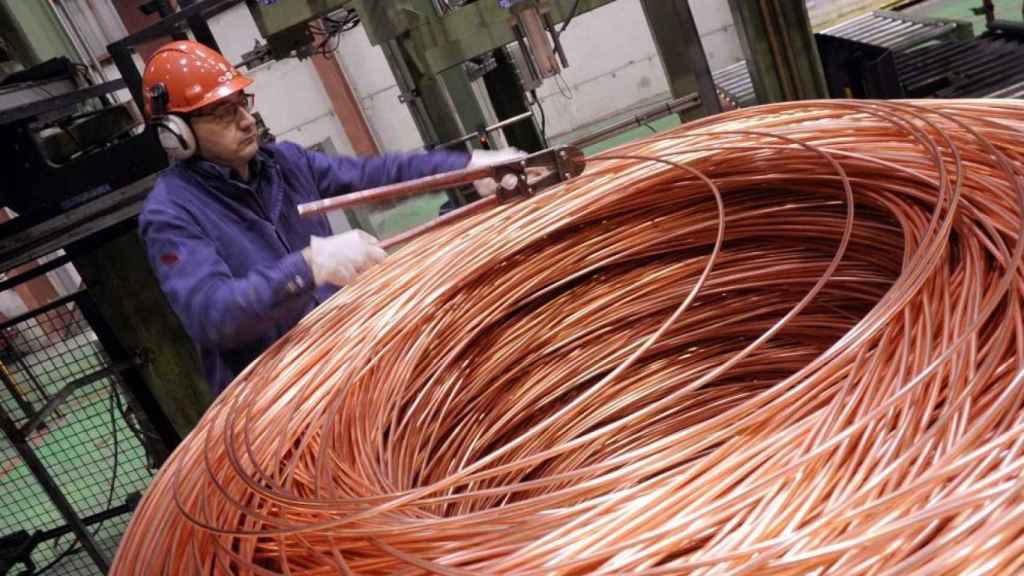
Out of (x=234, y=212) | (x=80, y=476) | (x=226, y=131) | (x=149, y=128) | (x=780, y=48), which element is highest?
(x=149, y=128)

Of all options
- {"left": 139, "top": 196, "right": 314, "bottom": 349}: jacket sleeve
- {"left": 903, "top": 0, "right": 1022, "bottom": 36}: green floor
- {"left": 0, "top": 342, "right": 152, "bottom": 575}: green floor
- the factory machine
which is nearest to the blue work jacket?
{"left": 139, "top": 196, "right": 314, "bottom": 349}: jacket sleeve

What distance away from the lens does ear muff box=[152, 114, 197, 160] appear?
1.87m

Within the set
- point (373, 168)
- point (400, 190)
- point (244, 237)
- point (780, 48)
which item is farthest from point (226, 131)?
point (780, 48)

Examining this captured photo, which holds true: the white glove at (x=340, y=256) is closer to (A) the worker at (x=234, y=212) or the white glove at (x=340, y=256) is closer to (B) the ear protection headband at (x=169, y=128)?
(A) the worker at (x=234, y=212)

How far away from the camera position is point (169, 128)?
186cm

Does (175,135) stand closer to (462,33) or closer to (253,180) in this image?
(253,180)

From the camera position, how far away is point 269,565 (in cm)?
101

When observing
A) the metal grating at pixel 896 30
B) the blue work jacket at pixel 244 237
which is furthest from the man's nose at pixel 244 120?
the metal grating at pixel 896 30

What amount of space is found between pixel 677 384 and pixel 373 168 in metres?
1.16

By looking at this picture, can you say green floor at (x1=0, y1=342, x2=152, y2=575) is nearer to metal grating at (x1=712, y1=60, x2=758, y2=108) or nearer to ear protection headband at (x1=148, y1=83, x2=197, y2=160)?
ear protection headband at (x1=148, y1=83, x2=197, y2=160)

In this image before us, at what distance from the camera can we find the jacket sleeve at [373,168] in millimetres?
2164

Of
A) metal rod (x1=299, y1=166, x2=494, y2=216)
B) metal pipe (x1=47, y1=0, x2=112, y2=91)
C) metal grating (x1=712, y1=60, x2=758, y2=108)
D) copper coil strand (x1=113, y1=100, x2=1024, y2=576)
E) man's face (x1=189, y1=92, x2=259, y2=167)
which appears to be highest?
metal pipe (x1=47, y1=0, x2=112, y2=91)

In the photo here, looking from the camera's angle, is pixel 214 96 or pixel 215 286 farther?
pixel 214 96

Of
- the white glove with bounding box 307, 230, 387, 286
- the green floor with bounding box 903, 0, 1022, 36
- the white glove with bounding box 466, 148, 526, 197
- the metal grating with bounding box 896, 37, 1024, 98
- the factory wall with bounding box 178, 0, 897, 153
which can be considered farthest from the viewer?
the factory wall with bounding box 178, 0, 897, 153
